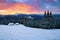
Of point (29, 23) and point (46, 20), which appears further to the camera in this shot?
point (29, 23)

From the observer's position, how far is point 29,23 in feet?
42.3

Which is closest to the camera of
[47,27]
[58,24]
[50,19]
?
[47,27]

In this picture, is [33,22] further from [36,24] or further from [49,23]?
[49,23]

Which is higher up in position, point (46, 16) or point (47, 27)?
point (46, 16)

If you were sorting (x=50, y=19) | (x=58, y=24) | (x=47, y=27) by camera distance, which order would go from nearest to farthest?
(x=47, y=27)
(x=50, y=19)
(x=58, y=24)

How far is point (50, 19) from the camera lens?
11648 mm

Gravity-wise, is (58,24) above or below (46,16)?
below

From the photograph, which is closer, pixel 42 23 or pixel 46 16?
pixel 42 23

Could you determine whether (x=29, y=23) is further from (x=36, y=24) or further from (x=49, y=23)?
(x=49, y=23)

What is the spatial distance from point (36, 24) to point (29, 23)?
81 cm

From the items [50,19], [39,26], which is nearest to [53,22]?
[50,19]

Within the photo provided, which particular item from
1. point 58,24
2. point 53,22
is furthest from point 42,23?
point 58,24

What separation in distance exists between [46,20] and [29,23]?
72.2 inches

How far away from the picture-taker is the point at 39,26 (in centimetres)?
1174
